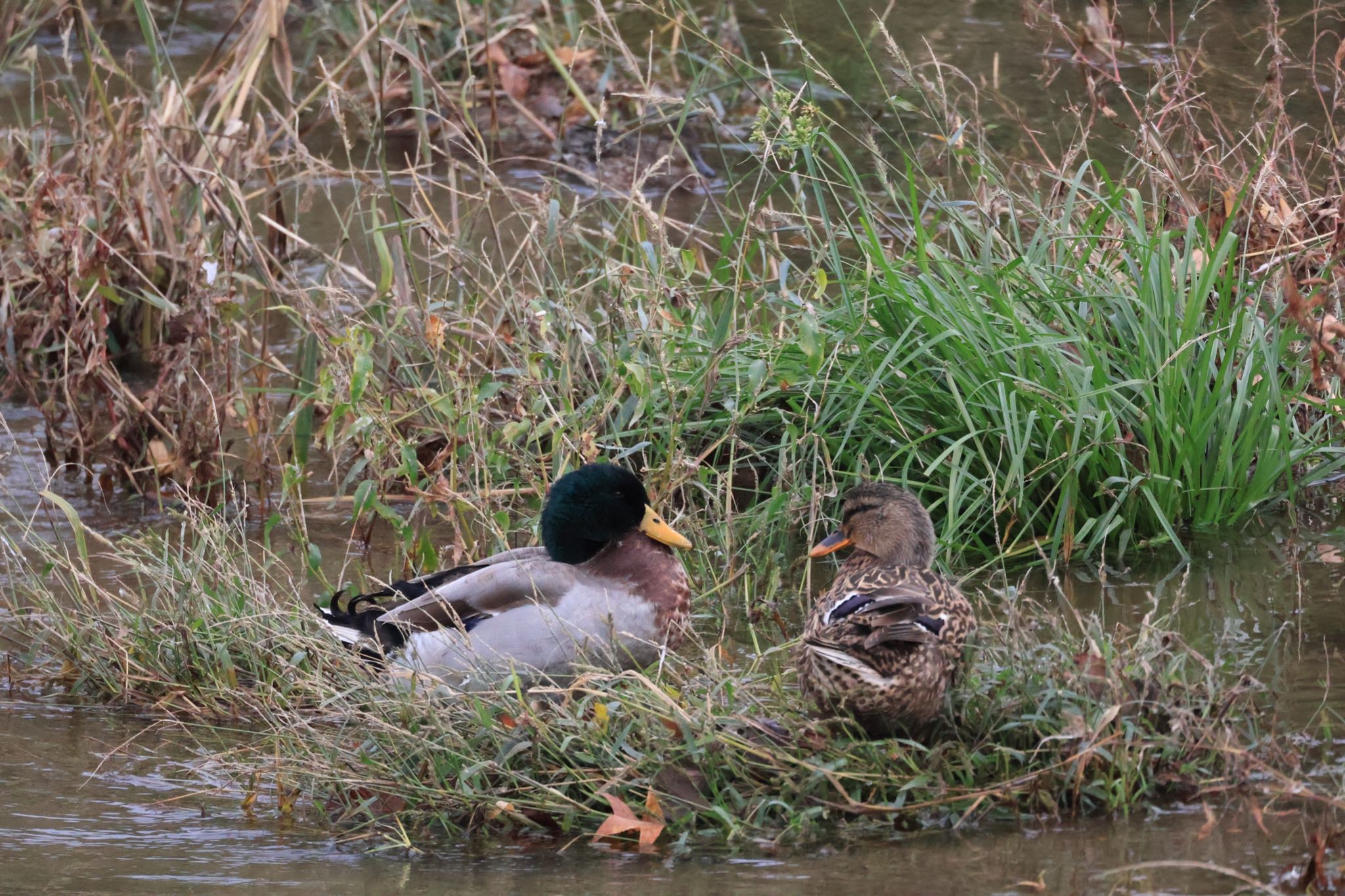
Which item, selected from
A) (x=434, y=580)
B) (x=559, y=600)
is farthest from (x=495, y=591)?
(x=434, y=580)

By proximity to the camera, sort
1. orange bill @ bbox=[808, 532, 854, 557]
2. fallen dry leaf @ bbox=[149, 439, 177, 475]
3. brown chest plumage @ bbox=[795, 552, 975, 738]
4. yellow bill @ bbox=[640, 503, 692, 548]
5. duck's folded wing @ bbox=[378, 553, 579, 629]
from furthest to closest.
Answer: fallen dry leaf @ bbox=[149, 439, 177, 475]
yellow bill @ bbox=[640, 503, 692, 548]
duck's folded wing @ bbox=[378, 553, 579, 629]
orange bill @ bbox=[808, 532, 854, 557]
brown chest plumage @ bbox=[795, 552, 975, 738]

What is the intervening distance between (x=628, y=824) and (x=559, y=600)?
966mm

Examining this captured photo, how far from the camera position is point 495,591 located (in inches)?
173

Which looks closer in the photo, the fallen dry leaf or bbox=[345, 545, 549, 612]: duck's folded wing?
bbox=[345, 545, 549, 612]: duck's folded wing

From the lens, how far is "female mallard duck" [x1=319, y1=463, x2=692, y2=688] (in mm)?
4266

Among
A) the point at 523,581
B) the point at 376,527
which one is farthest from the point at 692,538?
the point at 376,527

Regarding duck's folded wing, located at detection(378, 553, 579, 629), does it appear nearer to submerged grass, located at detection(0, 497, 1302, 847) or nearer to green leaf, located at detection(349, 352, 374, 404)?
submerged grass, located at detection(0, 497, 1302, 847)

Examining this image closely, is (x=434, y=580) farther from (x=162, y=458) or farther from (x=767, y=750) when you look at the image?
(x=162, y=458)

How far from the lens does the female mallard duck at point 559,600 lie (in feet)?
14.0

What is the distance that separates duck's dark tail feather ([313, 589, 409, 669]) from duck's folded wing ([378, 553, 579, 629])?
0.06 m

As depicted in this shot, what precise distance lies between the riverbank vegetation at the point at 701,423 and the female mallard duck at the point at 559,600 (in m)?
0.16

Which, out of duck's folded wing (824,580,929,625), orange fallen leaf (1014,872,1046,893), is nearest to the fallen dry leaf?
duck's folded wing (824,580,929,625)

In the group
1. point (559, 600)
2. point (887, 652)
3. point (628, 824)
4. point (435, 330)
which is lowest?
point (628, 824)

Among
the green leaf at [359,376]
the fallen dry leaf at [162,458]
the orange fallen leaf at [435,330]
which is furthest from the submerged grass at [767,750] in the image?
the fallen dry leaf at [162,458]
